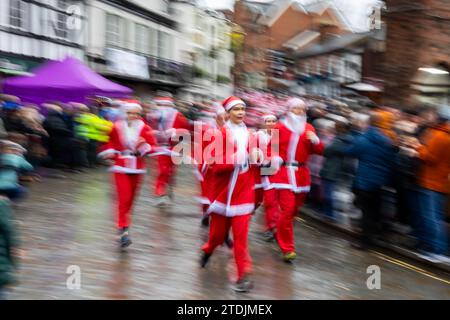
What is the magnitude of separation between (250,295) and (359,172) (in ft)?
10.3

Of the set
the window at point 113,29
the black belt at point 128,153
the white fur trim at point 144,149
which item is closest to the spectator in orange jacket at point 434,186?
the white fur trim at point 144,149

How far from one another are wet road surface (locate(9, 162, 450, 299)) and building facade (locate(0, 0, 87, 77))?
421 inches

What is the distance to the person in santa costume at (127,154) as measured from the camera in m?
8.60

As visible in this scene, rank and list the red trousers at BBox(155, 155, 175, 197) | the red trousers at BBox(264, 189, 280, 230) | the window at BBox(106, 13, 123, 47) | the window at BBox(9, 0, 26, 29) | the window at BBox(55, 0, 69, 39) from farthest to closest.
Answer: the window at BBox(106, 13, 123, 47), the window at BBox(55, 0, 69, 39), the window at BBox(9, 0, 26, 29), the red trousers at BBox(155, 155, 175, 197), the red trousers at BBox(264, 189, 280, 230)

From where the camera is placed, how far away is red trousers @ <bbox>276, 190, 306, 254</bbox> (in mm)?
8500

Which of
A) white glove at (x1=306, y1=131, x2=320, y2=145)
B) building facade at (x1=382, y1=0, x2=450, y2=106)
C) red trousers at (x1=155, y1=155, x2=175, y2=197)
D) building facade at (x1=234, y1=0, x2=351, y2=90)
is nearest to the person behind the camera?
white glove at (x1=306, y1=131, x2=320, y2=145)

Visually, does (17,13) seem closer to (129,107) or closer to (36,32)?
(36,32)

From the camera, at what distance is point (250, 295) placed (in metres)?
6.93

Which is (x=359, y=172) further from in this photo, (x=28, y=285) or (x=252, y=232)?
(x=28, y=285)

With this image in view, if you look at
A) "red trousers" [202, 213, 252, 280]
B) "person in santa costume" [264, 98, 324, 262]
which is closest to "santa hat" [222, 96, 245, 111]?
"red trousers" [202, 213, 252, 280]

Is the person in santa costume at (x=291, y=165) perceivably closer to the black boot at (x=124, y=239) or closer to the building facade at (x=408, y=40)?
the black boot at (x=124, y=239)

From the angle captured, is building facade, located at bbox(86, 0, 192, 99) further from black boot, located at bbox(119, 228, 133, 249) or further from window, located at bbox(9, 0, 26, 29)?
black boot, located at bbox(119, 228, 133, 249)
